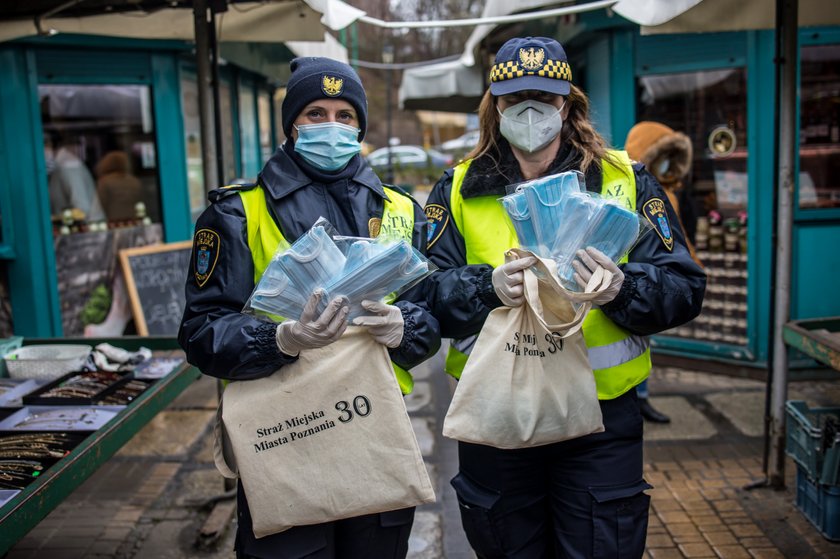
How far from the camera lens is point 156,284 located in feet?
22.3

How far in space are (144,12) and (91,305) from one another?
304 cm

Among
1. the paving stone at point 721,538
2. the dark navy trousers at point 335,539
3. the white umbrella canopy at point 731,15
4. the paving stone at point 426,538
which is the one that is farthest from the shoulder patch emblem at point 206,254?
the paving stone at point 721,538

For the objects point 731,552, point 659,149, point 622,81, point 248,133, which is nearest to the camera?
point 731,552

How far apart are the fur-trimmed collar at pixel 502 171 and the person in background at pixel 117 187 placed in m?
5.39

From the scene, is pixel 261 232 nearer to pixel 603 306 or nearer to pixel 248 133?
pixel 603 306

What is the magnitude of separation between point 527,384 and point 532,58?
0.99 meters

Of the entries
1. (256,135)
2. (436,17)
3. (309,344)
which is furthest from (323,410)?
(436,17)

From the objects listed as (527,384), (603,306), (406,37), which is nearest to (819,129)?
(603,306)

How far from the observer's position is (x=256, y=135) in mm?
10352

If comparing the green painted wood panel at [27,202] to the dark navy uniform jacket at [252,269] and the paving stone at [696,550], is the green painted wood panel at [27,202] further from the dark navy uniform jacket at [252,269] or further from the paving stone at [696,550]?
the paving stone at [696,550]

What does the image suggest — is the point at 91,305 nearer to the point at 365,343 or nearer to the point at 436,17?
Result: the point at 365,343

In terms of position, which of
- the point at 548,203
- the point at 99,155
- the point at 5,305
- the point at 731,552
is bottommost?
the point at 731,552

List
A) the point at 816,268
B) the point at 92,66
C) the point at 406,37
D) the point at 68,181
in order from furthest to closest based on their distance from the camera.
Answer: the point at 406,37 < the point at 68,181 < the point at 92,66 < the point at 816,268

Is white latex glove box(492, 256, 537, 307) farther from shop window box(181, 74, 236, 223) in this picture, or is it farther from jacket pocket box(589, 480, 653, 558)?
shop window box(181, 74, 236, 223)
